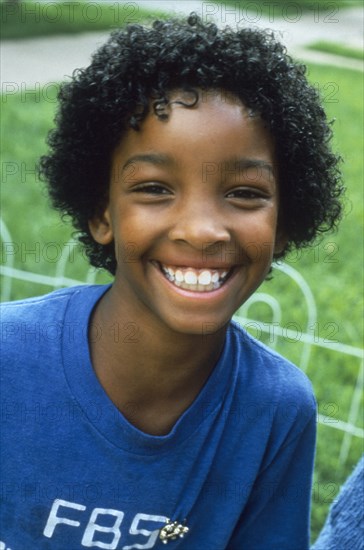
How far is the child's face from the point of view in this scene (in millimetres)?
1666

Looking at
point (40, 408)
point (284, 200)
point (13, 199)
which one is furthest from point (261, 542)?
point (13, 199)

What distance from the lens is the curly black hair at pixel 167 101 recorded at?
1.75 m

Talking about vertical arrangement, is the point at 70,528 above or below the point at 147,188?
below

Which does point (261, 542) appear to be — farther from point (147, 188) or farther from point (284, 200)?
point (147, 188)

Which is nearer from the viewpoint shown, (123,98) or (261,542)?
(123,98)

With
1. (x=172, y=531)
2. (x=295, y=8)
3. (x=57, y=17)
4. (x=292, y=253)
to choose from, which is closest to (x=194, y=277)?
(x=172, y=531)

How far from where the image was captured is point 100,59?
1.91 metres

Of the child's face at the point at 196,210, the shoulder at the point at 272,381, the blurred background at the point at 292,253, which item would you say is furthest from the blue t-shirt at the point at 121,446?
the blurred background at the point at 292,253

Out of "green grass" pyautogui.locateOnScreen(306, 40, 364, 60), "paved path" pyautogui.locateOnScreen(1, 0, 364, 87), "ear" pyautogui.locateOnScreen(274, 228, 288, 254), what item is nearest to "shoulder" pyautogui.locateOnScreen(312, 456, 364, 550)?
"ear" pyautogui.locateOnScreen(274, 228, 288, 254)

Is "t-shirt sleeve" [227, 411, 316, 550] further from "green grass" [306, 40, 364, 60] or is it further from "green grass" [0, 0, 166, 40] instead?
"green grass" [306, 40, 364, 60]

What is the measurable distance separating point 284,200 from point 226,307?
0.33 meters

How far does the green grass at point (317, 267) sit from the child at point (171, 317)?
0.46 meters

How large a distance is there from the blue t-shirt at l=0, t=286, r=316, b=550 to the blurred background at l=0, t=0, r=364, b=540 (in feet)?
2.26

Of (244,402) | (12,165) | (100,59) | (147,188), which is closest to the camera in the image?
(147,188)
